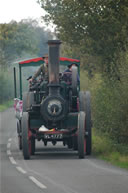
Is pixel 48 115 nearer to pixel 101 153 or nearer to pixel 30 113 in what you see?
Result: pixel 30 113

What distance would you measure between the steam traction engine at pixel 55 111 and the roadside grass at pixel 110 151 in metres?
0.70

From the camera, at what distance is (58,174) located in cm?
1450

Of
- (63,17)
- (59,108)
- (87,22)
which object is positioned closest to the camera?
(59,108)

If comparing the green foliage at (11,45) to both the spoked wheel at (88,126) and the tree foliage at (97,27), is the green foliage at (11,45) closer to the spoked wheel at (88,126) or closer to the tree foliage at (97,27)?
the tree foliage at (97,27)

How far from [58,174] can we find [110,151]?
5967mm

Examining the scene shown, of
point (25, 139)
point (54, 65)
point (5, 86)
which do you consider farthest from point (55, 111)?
point (5, 86)

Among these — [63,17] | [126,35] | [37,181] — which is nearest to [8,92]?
[63,17]

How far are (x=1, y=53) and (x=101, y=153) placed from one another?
66.7 metres

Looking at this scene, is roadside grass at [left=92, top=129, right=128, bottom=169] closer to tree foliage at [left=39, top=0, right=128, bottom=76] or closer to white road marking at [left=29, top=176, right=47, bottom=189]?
white road marking at [left=29, top=176, right=47, bottom=189]

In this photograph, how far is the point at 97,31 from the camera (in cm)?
2978

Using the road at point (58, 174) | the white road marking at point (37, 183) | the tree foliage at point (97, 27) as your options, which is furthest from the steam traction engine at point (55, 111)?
the tree foliage at point (97, 27)

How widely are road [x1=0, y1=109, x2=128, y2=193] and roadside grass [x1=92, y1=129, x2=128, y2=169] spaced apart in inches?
17.4

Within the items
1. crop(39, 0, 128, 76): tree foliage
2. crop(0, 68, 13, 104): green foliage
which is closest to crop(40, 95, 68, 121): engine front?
crop(39, 0, 128, 76): tree foliage

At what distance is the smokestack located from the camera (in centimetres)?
1844
